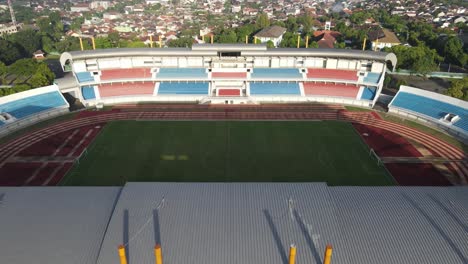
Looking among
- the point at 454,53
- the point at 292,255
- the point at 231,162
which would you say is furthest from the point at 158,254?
the point at 454,53

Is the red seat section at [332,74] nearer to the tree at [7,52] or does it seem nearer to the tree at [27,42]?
the tree at [7,52]

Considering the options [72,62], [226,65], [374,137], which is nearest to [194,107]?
[226,65]

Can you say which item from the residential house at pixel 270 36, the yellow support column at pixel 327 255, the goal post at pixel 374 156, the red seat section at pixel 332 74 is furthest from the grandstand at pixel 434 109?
the residential house at pixel 270 36

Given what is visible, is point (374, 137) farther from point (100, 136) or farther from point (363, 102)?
point (100, 136)

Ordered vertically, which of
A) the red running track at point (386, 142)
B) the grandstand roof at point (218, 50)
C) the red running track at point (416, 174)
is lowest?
the red running track at point (386, 142)

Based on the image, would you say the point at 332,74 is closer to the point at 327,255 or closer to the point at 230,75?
the point at 230,75
